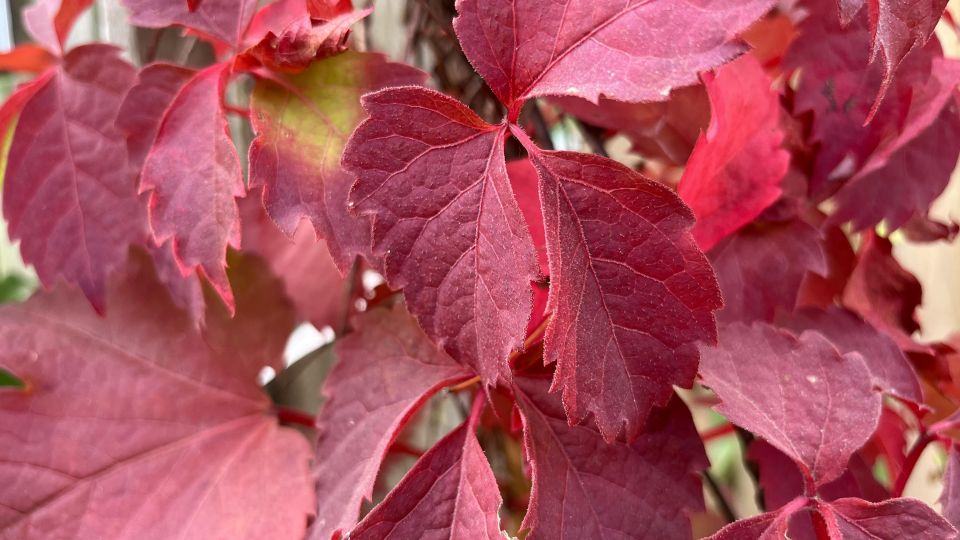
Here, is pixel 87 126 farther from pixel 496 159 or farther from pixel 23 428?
pixel 496 159

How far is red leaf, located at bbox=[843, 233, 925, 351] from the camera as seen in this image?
461mm

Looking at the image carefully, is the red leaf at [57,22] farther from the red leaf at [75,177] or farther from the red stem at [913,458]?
the red stem at [913,458]

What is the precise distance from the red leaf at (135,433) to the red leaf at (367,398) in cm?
3

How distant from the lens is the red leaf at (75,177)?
0.41m

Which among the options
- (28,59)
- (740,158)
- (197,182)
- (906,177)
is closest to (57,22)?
(28,59)

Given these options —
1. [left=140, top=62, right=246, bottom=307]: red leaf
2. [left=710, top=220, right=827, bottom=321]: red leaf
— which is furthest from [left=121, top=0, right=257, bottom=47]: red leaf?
[left=710, top=220, right=827, bottom=321]: red leaf

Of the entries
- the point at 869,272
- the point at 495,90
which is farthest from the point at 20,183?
the point at 869,272

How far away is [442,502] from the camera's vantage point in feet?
1.01

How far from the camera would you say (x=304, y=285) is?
1.85ft

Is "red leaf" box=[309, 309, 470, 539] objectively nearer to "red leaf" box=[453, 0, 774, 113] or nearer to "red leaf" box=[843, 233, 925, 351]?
"red leaf" box=[453, 0, 774, 113]

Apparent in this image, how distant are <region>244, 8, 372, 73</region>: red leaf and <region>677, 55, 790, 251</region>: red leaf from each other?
17cm

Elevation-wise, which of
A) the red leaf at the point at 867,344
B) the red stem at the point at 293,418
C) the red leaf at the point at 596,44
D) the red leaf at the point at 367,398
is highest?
the red leaf at the point at 596,44

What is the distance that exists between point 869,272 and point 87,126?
487mm

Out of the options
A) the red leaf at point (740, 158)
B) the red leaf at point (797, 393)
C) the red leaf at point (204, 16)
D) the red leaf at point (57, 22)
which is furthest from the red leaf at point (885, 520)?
the red leaf at point (57, 22)
